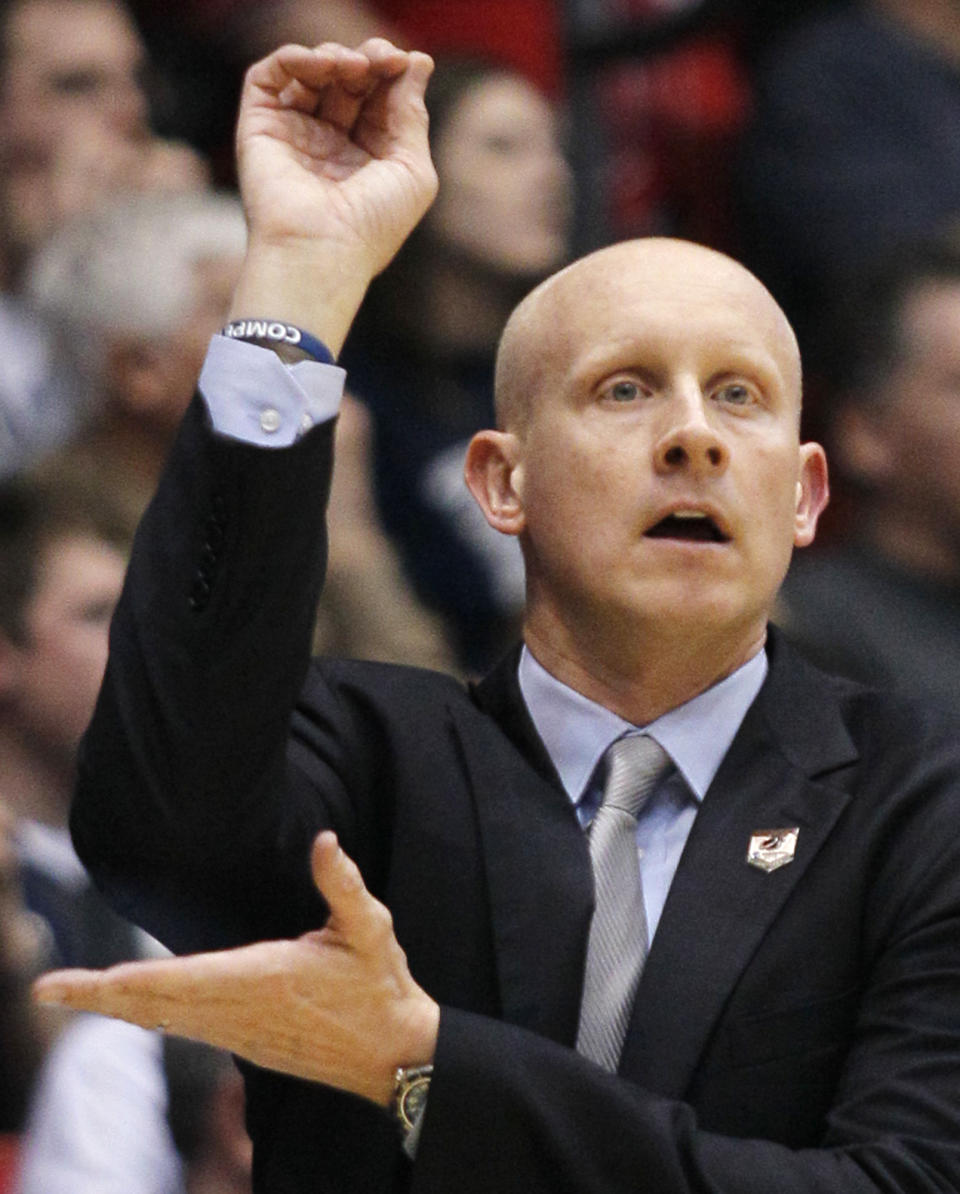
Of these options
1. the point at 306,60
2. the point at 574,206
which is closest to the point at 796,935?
the point at 306,60

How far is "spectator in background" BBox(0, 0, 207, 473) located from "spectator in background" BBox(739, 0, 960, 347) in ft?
4.76

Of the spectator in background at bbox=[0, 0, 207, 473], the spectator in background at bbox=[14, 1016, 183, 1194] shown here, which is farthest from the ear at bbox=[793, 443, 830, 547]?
the spectator in background at bbox=[0, 0, 207, 473]

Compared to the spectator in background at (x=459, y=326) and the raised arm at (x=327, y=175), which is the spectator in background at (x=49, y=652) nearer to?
the spectator in background at (x=459, y=326)

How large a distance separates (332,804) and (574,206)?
3952mm

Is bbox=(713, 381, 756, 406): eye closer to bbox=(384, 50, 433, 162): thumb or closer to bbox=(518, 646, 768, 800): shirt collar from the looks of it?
bbox=(518, 646, 768, 800): shirt collar

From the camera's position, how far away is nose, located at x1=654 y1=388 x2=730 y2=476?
227 centimetres

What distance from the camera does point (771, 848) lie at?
2244mm

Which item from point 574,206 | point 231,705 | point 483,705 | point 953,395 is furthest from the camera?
point 574,206

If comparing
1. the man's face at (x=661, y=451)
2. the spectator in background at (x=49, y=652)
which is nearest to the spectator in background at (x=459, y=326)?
the spectator in background at (x=49, y=652)

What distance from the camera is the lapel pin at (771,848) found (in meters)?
2.23

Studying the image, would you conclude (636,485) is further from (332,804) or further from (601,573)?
(332,804)

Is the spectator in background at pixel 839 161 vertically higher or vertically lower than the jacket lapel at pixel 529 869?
lower

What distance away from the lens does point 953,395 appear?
4559 mm

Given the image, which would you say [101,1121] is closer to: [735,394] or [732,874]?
[732,874]
